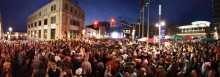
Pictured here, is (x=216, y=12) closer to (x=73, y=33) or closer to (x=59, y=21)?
(x=73, y=33)

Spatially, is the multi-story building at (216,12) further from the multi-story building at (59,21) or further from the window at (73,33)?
the window at (73,33)

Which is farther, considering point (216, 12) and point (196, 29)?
point (216, 12)

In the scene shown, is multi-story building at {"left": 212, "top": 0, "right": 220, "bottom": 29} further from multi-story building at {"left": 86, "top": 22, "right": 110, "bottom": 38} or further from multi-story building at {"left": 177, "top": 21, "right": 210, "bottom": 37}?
multi-story building at {"left": 86, "top": 22, "right": 110, "bottom": 38}

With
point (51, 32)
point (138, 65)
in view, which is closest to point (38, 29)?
point (51, 32)

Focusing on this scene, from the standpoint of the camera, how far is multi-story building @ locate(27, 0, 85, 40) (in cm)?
4531

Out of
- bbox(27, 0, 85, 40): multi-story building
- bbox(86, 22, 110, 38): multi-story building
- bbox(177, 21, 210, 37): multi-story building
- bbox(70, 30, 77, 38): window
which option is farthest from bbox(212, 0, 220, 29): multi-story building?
bbox(70, 30, 77, 38): window

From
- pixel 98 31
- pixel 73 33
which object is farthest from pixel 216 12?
pixel 73 33

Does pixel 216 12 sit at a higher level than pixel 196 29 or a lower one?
higher

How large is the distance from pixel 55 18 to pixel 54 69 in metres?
42.5

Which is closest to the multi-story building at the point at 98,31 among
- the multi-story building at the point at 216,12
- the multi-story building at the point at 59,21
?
the multi-story building at the point at 59,21

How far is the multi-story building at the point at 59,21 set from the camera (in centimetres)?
4531

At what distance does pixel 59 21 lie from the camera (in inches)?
1783

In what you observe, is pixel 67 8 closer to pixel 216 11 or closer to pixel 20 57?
pixel 20 57

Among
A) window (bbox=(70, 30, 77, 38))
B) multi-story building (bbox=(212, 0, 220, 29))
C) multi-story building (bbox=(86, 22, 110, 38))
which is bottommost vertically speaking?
window (bbox=(70, 30, 77, 38))
